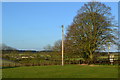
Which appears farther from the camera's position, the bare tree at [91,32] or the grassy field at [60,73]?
the bare tree at [91,32]

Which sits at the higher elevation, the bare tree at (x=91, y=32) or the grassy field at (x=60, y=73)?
the bare tree at (x=91, y=32)

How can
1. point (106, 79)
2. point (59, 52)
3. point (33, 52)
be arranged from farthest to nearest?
point (33, 52) → point (59, 52) → point (106, 79)

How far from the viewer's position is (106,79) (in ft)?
42.6

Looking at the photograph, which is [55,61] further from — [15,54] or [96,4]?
[96,4]

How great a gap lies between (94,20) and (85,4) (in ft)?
11.2

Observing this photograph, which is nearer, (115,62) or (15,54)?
(115,62)

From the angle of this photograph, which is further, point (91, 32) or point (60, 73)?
point (91, 32)

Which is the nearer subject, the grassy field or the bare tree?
the grassy field

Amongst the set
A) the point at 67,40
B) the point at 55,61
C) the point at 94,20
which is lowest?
the point at 55,61

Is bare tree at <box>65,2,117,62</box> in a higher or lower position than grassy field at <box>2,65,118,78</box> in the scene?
higher

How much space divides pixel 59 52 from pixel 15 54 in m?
8.39

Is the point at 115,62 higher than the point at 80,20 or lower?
lower

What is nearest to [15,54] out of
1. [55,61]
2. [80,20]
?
[55,61]

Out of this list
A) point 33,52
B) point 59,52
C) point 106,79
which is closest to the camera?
point 106,79
